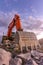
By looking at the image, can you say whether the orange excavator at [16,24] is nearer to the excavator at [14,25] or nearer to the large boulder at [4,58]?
the excavator at [14,25]

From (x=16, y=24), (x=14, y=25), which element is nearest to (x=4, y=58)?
(x=16, y=24)

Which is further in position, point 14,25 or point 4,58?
point 14,25

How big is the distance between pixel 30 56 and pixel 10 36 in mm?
19631

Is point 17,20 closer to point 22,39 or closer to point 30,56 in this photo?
point 22,39

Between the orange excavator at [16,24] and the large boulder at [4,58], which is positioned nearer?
the large boulder at [4,58]

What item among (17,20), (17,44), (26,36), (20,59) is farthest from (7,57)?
(17,20)

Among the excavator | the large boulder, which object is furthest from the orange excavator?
the large boulder

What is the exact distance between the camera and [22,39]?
113 ft

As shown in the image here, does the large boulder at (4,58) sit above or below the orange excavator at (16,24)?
below

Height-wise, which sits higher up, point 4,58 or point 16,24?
point 16,24

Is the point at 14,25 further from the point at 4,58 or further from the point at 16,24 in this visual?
the point at 4,58

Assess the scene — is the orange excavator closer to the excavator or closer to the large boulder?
the excavator

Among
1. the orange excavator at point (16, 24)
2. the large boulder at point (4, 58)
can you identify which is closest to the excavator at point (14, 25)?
the orange excavator at point (16, 24)

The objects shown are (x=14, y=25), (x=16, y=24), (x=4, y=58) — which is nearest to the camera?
(x=4, y=58)
